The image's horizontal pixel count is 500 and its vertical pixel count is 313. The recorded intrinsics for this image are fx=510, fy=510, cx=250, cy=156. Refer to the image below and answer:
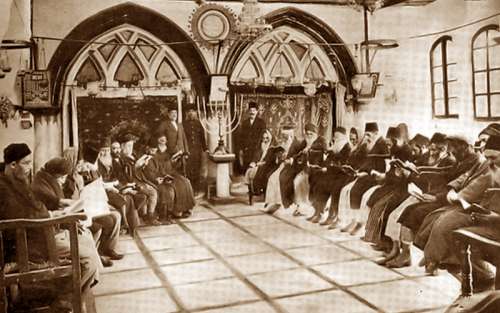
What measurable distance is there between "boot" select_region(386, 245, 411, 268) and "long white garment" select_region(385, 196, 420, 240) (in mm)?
174

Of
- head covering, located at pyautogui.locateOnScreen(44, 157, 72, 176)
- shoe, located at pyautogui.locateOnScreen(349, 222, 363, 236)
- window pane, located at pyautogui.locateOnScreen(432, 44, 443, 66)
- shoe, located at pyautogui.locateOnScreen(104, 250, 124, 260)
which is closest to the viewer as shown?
head covering, located at pyautogui.locateOnScreen(44, 157, 72, 176)

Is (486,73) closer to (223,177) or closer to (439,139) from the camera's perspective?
(439,139)

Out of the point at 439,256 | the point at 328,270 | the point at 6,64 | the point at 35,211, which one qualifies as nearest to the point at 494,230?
the point at 439,256

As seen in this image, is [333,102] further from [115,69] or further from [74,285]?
[74,285]

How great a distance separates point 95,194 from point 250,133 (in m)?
5.03

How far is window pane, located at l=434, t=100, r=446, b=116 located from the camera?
10.5 meters

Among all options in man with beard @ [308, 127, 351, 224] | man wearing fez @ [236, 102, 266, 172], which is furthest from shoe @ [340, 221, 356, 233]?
man wearing fez @ [236, 102, 266, 172]

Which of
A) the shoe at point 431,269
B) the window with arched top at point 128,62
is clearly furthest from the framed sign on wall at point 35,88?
the shoe at point 431,269

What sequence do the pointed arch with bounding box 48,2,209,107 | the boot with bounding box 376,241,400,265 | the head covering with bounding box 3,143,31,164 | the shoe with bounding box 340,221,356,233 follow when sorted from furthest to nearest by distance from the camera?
1. the pointed arch with bounding box 48,2,209,107
2. the shoe with bounding box 340,221,356,233
3. the boot with bounding box 376,241,400,265
4. the head covering with bounding box 3,143,31,164

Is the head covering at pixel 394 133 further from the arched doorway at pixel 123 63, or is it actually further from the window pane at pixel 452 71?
the arched doorway at pixel 123 63

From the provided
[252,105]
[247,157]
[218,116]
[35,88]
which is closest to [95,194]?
[35,88]

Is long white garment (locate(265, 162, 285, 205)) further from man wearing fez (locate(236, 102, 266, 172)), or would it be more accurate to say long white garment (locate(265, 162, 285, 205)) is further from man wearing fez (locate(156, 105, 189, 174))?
man wearing fez (locate(156, 105, 189, 174))

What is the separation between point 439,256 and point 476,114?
4.70 metres

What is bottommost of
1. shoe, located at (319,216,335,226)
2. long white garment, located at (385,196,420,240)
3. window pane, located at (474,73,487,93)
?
shoe, located at (319,216,335,226)
